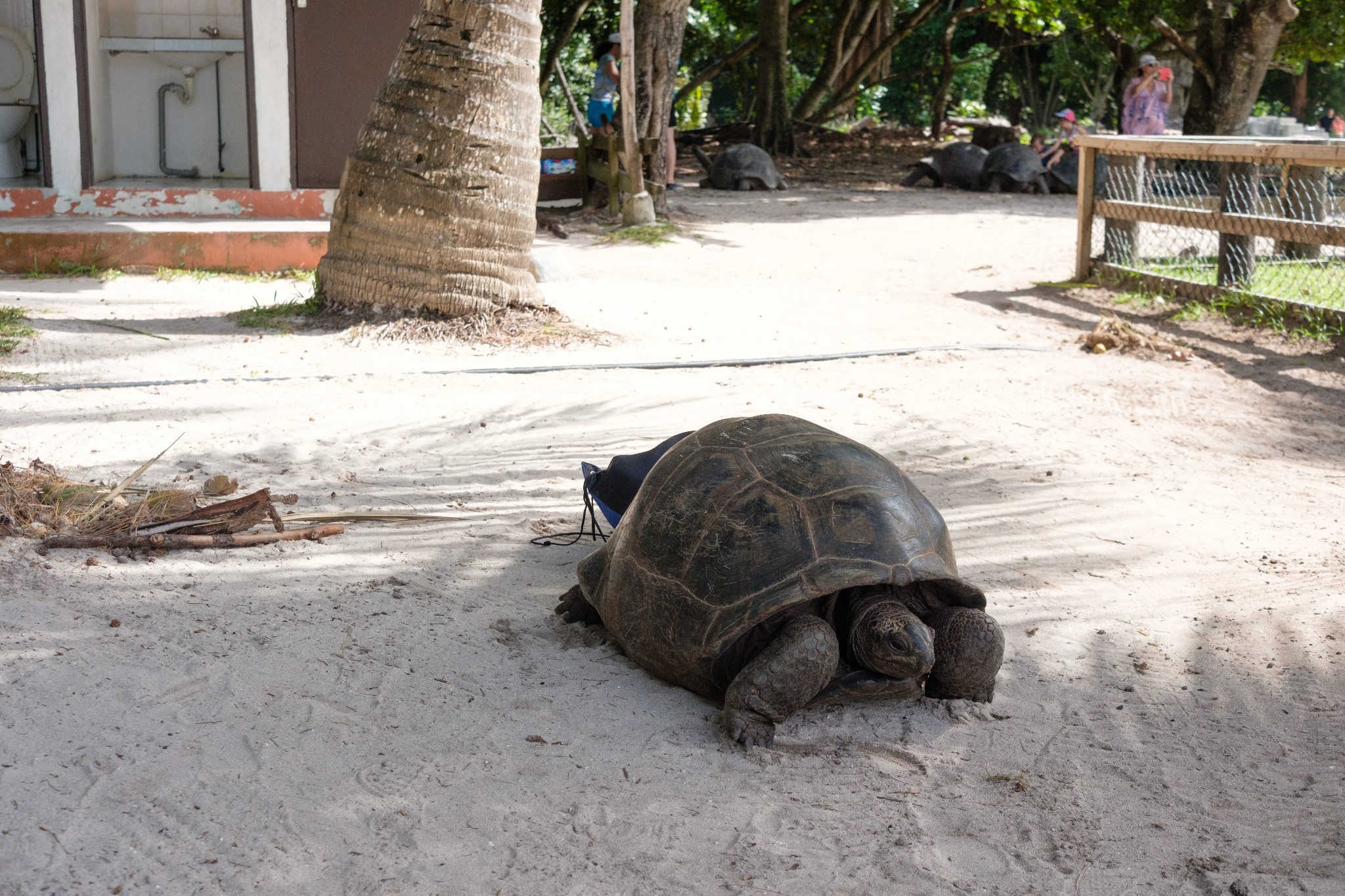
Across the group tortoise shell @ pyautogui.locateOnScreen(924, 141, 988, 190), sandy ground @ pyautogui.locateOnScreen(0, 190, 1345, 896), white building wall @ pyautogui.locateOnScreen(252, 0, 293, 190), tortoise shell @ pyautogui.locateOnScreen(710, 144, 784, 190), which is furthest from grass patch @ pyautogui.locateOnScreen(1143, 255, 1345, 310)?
tortoise shell @ pyautogui.locateOnScreen(924, 141, 988, 190)

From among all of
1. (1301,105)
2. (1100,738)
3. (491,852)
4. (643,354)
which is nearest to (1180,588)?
(1100,738)

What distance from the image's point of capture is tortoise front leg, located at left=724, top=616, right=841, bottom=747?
288cm

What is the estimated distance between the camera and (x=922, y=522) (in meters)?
3.12

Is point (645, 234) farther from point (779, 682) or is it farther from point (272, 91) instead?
point (779, 682)

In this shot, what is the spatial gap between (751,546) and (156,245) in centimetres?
746

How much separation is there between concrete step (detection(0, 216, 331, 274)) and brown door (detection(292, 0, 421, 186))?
4.02ft

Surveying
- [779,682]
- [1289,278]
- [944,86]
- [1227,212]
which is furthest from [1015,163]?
[779,682]

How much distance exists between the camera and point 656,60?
13.1m

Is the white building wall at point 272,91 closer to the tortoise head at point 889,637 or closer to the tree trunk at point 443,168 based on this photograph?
the tree trunk at point 443,168

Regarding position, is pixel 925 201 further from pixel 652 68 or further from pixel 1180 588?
pixel 1180 588

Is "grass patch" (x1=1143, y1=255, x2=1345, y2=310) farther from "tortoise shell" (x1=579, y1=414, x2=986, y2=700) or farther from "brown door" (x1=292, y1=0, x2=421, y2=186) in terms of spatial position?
"brown door" (x1=292, y1=0, x2=421, y2=186)

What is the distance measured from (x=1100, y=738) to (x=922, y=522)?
28.6 inches

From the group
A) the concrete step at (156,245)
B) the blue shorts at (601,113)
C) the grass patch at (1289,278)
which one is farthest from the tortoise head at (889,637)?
the blue shorts at (601,113)

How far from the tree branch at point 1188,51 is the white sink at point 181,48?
40.6ft
